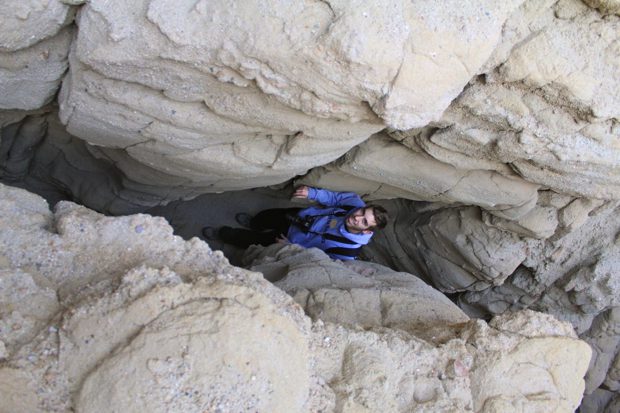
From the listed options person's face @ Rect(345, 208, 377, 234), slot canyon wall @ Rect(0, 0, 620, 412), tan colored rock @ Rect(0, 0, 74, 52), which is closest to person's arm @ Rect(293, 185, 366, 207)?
person's face @ Rect(345, 208, 377, 234)

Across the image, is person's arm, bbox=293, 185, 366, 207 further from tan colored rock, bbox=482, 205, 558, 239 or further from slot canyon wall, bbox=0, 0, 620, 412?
tan colored rock, bbox=482, 205, 558, 239

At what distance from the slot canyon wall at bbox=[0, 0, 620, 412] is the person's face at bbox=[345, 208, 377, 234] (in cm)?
30

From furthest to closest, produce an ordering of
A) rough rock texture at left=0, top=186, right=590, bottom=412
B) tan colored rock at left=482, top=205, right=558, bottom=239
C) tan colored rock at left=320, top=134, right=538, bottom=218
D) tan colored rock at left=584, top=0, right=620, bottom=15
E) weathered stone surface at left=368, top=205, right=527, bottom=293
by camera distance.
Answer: weathered stone surface at left=368, top=205, right=527, bottom=293, tan colored rock at left=482, top=205, right=558, bottom=239, tan colored rock at left=320, top=134, right=538, bottom=218, tan colored rock at left=584, top=0, right=620, bottom=15, rough rock texture at left=0, top=186, right=590, bottom=412

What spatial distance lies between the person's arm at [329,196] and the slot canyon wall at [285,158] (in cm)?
51

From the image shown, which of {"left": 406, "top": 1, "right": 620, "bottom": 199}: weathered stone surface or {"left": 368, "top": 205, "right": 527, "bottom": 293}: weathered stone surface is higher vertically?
{"left": 406, "top": 1, "right": 620, "bottom": 199}: weathered stone surface

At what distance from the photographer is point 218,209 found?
15.8 ft

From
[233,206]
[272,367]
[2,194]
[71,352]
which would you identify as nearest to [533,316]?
[272,367]

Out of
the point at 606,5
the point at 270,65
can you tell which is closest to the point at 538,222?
the point at 606,5

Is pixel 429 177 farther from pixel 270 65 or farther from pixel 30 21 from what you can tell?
pixel 30 21

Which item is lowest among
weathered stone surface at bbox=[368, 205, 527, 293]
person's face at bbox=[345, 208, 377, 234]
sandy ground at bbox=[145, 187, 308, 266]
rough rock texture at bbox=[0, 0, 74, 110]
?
sandy ground at bbox=[145, 187, 308, 266]

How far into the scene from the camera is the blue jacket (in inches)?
149

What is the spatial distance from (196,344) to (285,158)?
1.42 meters

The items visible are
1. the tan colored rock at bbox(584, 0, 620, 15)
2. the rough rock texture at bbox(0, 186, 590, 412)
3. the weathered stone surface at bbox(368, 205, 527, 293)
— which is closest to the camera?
the rough rock texture at bbox(0, 186, 590, 412)

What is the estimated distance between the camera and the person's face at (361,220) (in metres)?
3.49
